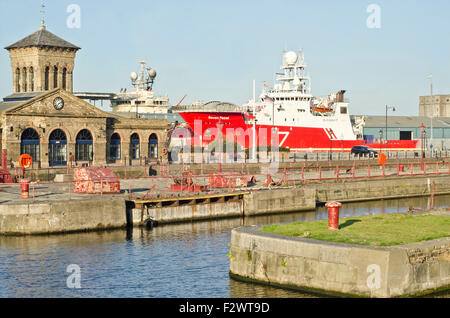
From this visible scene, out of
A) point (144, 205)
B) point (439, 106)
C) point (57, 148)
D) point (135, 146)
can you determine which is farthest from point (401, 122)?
point (144, 205)

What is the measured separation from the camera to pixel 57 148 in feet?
189

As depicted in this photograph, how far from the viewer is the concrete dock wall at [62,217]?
3422 cm

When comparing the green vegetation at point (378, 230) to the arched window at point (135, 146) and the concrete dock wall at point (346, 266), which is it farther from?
the arched window at point (135, 146)

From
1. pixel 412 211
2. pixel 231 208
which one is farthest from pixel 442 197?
pixel 412 211

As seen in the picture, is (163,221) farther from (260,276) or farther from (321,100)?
(321,100)

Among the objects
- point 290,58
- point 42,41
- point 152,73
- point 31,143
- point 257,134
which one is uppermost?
point 152,73

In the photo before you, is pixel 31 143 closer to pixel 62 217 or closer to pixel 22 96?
pixel 22 96

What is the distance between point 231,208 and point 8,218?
14.1m

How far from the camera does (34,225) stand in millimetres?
34312

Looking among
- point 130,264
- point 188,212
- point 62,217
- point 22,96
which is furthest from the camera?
point 22,96

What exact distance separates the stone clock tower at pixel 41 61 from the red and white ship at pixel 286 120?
636 inches

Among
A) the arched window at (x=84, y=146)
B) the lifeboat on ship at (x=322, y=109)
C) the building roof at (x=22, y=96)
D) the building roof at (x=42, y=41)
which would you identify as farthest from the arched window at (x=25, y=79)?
the lifeboat on ship at (x=322, y=109)

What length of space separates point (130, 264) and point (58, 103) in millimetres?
31597

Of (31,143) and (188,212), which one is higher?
(31,143)
